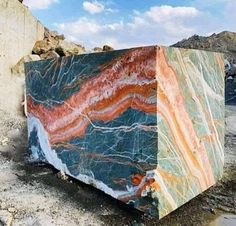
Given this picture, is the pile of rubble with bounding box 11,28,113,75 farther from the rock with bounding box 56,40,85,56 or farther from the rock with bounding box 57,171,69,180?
the rock with bounding box 57,171,69,180

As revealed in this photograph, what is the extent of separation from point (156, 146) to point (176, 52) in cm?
95

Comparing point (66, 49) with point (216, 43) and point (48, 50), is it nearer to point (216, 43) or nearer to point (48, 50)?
point (48, 50)

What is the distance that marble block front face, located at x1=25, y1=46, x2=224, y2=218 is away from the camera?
313cm

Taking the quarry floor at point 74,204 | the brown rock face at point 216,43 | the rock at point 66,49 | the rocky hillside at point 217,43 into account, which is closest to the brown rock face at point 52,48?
the rock at point 66,49

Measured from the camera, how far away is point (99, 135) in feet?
12.3

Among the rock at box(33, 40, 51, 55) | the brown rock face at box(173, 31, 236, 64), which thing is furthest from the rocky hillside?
the rock at box(33, 40, 51, 55)

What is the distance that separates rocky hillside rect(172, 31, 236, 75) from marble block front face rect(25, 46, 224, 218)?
15.5 metres

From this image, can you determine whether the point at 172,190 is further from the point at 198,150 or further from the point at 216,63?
the point at 216,63

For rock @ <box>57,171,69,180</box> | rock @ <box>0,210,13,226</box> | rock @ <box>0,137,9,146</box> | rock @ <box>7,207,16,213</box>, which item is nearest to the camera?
rock @ <box>0,210,13,226</box>

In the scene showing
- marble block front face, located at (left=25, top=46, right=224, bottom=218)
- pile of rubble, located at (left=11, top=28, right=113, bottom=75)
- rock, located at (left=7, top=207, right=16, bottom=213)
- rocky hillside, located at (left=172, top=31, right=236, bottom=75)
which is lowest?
rock, located at (left=7, top=207, right=16, bottom=213)

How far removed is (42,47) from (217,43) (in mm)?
15256

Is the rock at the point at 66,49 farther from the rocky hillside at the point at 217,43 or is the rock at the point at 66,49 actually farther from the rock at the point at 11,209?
the rocky hillside at the point at 217,43

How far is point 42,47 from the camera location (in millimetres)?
8695

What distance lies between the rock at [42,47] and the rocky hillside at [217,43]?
12.3 meters
